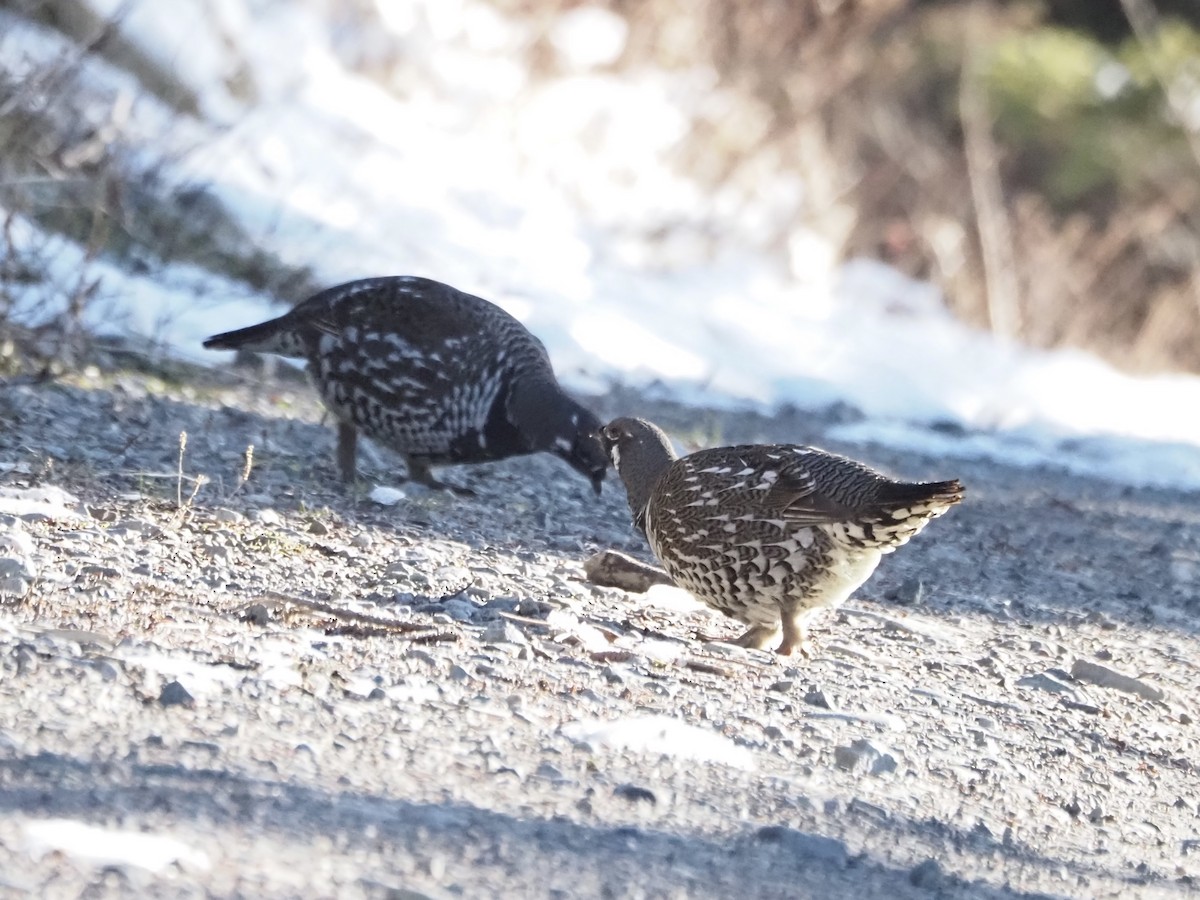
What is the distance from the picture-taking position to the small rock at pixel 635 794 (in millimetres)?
3840

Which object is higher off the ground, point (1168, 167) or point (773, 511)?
point (1168, 167)

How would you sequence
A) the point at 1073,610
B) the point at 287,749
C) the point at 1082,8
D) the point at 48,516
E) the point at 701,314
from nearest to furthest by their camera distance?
the point at 287,749
the point at 48,516
the point at 1073,610
the point at 701,314
the point at 1082,8

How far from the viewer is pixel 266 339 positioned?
314 inches

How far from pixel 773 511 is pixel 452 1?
1580 cm

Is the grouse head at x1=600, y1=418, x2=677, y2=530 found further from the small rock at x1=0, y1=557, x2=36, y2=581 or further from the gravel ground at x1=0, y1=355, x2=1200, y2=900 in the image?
the small rock at x1=0, y1=557, x2=36, y2=581

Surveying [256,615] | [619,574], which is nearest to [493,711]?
[256,615]

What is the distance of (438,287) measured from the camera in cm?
774

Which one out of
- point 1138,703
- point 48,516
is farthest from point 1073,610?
point 48,516

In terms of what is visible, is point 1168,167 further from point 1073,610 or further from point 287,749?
point 287,749

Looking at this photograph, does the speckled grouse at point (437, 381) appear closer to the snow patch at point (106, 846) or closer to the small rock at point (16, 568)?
the small rock at point (16, 568)

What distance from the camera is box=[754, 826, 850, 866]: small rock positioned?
12.2 ft

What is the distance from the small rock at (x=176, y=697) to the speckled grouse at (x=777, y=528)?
7.26 ft

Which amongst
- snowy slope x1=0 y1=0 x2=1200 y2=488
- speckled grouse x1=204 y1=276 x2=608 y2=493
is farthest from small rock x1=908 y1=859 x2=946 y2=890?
snowy slope x1=0 y1=0 x2=1200 y2=488

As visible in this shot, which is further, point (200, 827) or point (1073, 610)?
point (1073, 610)
